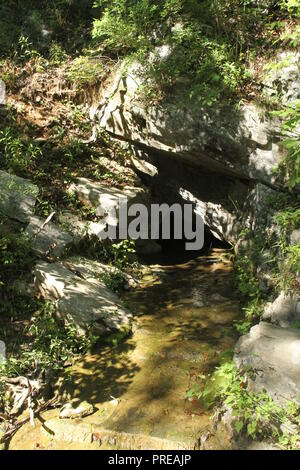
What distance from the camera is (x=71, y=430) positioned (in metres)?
4.16

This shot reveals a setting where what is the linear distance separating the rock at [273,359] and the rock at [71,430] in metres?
1.81

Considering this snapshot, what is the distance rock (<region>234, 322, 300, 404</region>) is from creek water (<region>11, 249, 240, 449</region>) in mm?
678

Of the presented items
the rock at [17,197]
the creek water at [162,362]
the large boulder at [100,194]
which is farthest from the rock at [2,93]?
the creek water at [162,362]

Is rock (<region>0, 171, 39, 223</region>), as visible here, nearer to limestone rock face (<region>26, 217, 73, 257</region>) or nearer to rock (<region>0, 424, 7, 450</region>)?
limestone rock face (<region>26, 217, 73, 257</region>)

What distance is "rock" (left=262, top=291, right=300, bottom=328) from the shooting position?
5.25 meters

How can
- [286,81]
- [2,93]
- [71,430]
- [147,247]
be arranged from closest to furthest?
[71,430] < [286,81] < [2,93] < [147,247]

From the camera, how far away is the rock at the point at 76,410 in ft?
14.3

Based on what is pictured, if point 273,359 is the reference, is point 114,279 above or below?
above

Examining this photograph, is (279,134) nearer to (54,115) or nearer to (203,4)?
(203,4)

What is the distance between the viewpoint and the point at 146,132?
7.74 meters

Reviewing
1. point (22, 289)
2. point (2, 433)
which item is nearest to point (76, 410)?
point (2, 433)

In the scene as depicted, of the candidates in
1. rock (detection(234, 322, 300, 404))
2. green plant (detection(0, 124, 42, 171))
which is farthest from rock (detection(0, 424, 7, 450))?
green plant (detection(0, 124, 42, 171))

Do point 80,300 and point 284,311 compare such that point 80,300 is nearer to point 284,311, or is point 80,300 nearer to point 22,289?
point 22,289

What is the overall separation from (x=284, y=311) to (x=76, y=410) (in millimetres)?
3049
